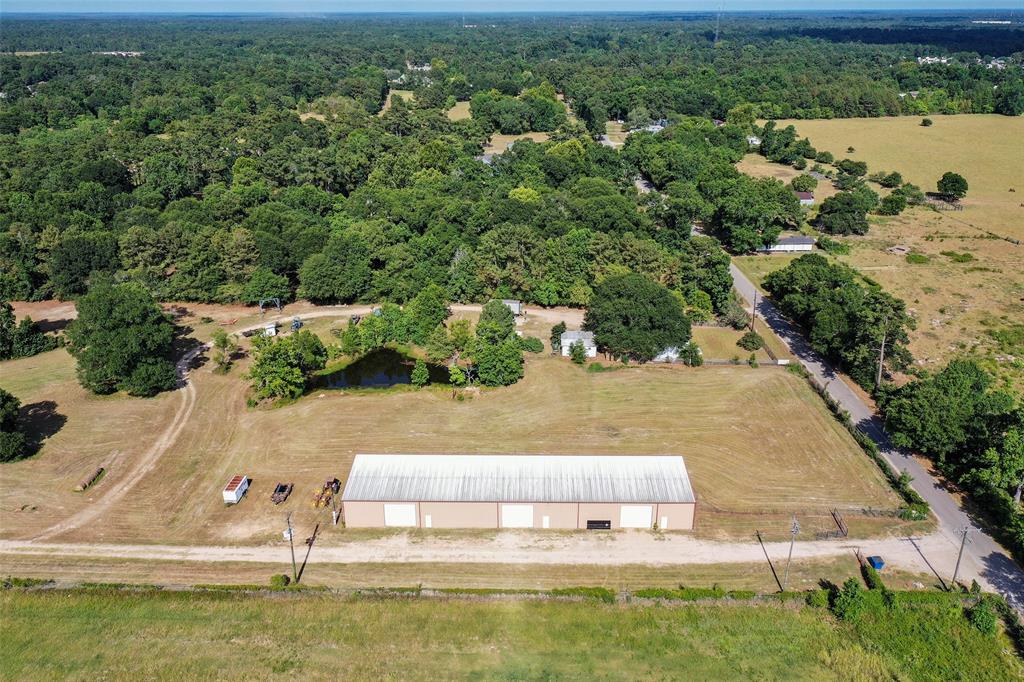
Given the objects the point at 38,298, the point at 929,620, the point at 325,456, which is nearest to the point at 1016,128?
the point at 929,620

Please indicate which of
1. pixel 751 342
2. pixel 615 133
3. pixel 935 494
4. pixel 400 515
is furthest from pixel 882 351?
pixel 615 133

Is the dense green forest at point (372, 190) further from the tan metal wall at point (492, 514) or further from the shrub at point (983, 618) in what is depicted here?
the shrub at point (983, 618)

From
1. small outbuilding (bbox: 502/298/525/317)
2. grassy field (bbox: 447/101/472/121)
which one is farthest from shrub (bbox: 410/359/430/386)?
grassy field (bbox: 447/101/472/121)

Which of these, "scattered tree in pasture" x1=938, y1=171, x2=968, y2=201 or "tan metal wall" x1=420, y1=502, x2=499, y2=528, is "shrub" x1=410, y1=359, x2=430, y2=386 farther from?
"scattered tree in pasture" x1=938, y1=171, x2=968, y2=201

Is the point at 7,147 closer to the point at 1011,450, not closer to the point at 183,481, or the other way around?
the point at 183,481

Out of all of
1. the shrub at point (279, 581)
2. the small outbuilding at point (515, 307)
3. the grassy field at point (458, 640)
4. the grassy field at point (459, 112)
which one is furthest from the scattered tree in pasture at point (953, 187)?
the shrub at point (279, 581)

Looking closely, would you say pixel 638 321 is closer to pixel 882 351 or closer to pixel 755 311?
pixel 882 351
